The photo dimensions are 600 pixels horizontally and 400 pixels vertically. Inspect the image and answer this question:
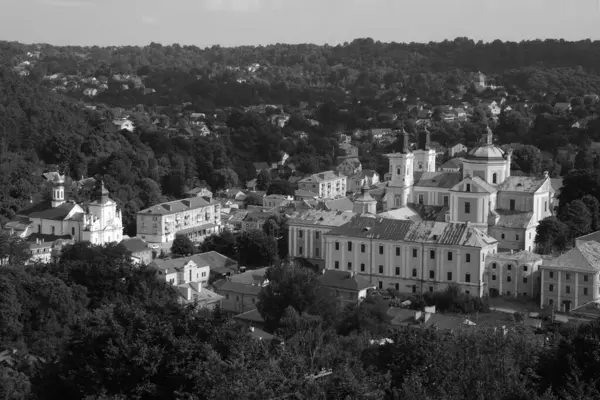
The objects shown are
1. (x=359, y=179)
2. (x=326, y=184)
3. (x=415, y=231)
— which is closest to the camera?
(x=415, y=231)

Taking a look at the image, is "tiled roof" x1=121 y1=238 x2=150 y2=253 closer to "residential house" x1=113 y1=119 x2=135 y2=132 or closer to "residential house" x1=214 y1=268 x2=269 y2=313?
"residential house" x1=214 y1=268 x2=269 y2=313

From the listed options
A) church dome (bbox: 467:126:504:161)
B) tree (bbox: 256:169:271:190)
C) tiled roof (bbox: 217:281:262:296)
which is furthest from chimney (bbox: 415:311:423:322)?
tree (bbox: 256:169:271:190)

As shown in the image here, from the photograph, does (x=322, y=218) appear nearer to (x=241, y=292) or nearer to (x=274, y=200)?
(x=241, y=292)

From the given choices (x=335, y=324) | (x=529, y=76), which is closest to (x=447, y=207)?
(x=335, y=324)

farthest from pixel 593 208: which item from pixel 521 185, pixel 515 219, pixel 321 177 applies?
pixel 321 177

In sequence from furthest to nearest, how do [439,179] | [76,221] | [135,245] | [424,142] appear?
[424,142], [76,221], [135,245], [439,179]

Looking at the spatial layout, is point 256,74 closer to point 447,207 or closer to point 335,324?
point 447,207

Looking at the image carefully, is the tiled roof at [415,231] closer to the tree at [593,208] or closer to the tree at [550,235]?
the tree at [550,235]
